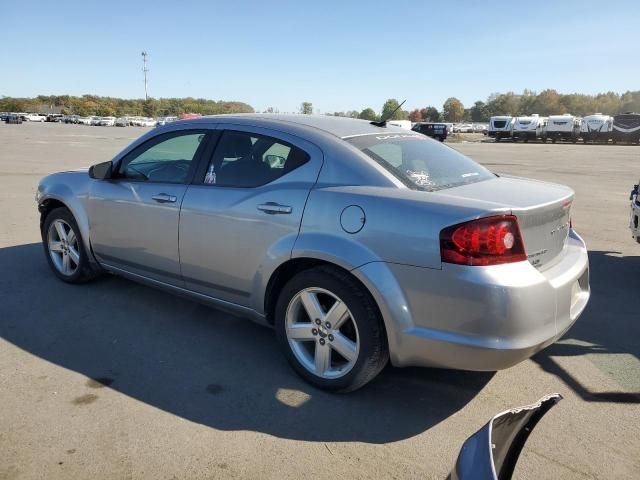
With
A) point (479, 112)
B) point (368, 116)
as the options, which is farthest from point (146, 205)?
point (479, 112)

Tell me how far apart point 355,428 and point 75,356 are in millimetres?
2038

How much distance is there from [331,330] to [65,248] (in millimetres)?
3106

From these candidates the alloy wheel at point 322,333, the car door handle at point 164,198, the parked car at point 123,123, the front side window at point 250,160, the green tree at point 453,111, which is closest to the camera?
the alloy wheel at point 322,333

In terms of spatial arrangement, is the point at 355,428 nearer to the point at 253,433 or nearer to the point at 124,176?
the point at 253,433

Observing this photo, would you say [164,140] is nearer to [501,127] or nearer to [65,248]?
[65,248]

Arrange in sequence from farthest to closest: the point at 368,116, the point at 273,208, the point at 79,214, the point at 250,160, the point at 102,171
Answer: the point at 368,116 < the point at 79,214 < the point at 102,171 < the point at 250,160 < the point at 273,208

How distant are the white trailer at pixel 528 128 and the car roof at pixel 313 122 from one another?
5174 centimetres

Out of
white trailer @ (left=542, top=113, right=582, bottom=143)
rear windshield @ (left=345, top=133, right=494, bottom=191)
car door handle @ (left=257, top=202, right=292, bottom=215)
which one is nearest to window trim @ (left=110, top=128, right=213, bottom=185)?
car door handle @ (left=257, top=202, right=292, bottom=215)

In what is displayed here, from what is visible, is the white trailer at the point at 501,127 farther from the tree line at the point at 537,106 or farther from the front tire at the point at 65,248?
the tree line at the point at 537,106

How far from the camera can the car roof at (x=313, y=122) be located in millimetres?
3537

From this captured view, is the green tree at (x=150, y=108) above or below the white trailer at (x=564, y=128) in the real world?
above

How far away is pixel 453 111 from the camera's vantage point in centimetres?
13950

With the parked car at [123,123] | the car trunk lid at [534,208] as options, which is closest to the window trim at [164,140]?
the car trunk lid at [534,208]

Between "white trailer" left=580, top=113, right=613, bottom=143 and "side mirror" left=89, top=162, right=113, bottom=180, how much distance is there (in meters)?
51.4
